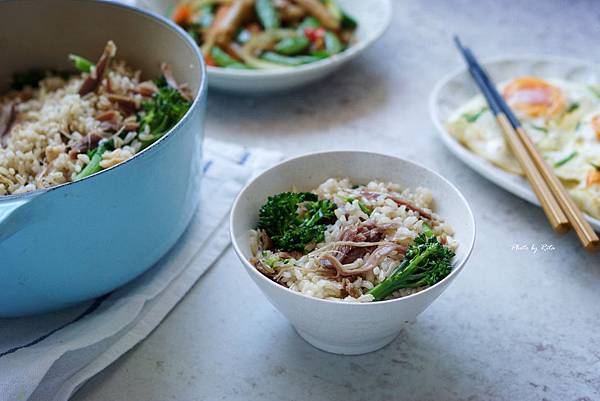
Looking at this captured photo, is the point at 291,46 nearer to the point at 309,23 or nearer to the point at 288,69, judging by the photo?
the point at 309,23

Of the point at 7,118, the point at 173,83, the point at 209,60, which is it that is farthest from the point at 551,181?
the point at 7,118

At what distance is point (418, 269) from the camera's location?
43.6 inches

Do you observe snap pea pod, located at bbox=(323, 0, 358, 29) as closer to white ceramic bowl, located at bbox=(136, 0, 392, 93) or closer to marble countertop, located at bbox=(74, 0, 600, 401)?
white ceramic bowl, located at bbox=(136, 0, 392, 93)

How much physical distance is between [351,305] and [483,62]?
121cm

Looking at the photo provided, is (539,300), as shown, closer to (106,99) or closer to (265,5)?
(106,99)

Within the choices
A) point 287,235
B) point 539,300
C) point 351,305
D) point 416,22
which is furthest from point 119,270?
point 416,22

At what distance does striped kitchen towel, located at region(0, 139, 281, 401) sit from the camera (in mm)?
1142

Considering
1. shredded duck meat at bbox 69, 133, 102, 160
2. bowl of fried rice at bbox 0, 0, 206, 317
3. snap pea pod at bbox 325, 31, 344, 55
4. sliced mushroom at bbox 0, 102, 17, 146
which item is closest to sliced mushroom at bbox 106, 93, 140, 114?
bowl of fried rice at bbox 0, 0, 206, 317

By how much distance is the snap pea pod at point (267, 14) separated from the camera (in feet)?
7.09

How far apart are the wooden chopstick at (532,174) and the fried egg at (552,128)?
1.4 inches

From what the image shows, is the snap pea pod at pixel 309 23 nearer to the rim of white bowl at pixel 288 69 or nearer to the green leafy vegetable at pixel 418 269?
the rim of white bowl at pixel 288 69

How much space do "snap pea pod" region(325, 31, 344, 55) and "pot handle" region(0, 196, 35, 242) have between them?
1297 millimetres

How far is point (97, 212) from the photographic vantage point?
43.1 inches

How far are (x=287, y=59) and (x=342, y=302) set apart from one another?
1.19m
